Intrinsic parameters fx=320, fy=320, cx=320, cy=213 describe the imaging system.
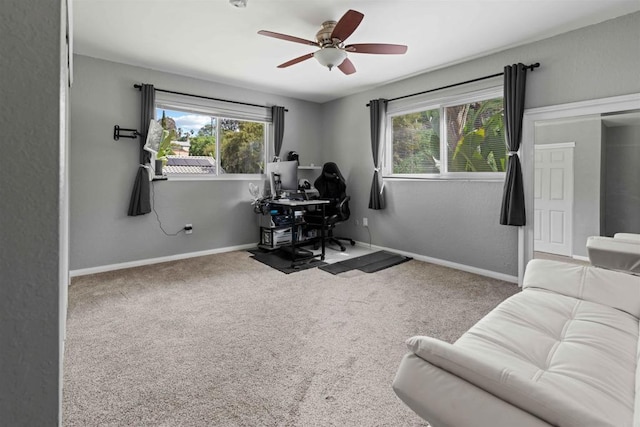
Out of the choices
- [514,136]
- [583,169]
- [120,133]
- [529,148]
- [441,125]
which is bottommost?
[583,169]

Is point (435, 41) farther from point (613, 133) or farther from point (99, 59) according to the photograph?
point (99, 59)

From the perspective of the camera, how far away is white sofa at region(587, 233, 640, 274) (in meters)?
1.98

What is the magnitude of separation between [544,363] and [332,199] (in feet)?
12.9

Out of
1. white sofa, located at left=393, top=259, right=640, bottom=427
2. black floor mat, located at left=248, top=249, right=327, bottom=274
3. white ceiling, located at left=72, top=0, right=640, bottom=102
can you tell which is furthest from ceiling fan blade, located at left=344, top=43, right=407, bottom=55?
black floor mat, located at left=248, top=249, right=327, bottom=274

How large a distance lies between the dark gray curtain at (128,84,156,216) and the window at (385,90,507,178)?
3.21 metres

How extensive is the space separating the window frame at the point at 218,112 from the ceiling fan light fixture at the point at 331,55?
2214 mm

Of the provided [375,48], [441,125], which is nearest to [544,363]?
[375,48]

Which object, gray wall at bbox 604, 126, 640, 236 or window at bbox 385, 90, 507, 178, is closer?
gray wall at bbox 604, 126, 640, 236

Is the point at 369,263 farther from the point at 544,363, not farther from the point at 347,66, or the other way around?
the point at 544,363

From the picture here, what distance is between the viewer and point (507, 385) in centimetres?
82

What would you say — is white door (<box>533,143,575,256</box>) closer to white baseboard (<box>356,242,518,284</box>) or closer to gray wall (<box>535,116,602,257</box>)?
gray wall (<box>535,116,602,257</box>)

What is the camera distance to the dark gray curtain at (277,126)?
16.8 feet

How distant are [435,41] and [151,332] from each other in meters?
3.64

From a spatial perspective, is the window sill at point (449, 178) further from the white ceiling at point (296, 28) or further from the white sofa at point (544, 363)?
the white sofa at point (544, 363)
